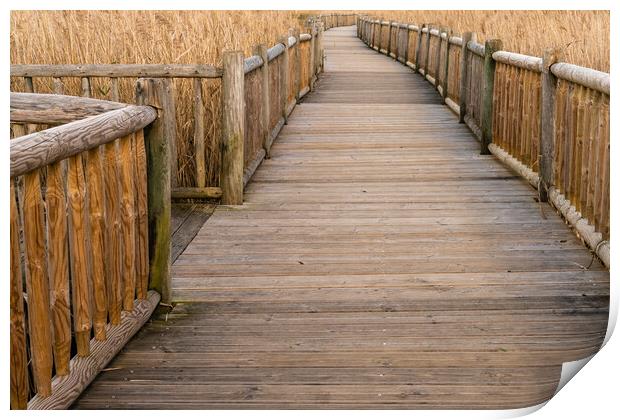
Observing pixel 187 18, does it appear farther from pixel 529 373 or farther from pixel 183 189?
pixel 529 373

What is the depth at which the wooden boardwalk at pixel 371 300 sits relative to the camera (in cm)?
333

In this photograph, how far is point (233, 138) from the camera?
6.49 m

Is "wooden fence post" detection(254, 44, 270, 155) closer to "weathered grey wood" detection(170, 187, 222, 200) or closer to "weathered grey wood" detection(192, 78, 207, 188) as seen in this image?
"weathered grey wood" detection(192, 78, 207, 188)

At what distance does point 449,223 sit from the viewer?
589cm

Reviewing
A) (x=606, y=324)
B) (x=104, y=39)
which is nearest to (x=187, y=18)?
(x=104, y=39)

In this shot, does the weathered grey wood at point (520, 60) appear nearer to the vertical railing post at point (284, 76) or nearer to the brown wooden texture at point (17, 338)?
the vertical railing post at point (284, 76)

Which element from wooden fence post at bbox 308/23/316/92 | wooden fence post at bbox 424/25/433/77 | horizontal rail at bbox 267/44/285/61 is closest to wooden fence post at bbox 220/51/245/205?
horizontal rail at bbox 267/44/285/61

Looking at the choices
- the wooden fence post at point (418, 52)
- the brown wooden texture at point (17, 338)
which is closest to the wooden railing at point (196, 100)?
the brown wooden texture at point (17, 338)

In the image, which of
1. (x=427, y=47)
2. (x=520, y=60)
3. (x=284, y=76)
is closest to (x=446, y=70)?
(x=284, y=76)

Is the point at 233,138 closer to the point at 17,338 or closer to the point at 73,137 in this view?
the point at 73,137

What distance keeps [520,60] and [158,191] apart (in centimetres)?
401

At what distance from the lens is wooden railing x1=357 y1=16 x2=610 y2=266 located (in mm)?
5059

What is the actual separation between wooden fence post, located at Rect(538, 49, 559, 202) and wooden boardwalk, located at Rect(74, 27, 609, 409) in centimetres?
18
